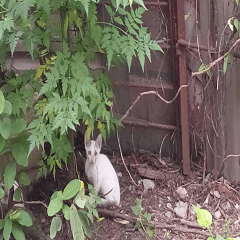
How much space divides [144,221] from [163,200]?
13.1 inches

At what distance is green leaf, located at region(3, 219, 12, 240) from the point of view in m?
2.04

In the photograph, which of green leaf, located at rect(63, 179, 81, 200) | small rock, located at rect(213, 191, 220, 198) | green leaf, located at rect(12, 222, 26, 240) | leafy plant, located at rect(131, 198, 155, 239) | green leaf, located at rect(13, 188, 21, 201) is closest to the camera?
green leaf, located at rect(63, 179, 81, 200)

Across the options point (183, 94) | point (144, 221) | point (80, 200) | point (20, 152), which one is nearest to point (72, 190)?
point (80, 200)

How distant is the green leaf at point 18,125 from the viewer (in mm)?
1982

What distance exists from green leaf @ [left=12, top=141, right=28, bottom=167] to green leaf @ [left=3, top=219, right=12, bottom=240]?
1.14 ft

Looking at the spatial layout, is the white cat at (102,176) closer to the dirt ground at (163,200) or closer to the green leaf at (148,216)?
the dirt ground at (163,200)

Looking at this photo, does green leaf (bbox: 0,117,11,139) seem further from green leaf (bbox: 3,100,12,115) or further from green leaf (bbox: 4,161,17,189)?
green leaf (bbox: 4,161,17,189)

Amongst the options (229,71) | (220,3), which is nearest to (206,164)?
(229,71)

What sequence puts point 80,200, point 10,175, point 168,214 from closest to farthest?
point 80,200 < point 10,175 < point 168,214

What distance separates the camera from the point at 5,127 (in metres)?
1.93

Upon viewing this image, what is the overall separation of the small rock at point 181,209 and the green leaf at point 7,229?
1.16 metres

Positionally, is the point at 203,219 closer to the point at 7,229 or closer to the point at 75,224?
the point at 75,224

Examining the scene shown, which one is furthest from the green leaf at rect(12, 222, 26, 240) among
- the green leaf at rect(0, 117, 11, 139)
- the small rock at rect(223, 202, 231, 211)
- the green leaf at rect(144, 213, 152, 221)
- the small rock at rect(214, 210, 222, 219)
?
the small rock at rect(223, 202, 231, 211)

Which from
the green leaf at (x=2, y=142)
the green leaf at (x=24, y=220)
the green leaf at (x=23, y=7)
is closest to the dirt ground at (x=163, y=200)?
the green leaf at (x=24, y=220)
